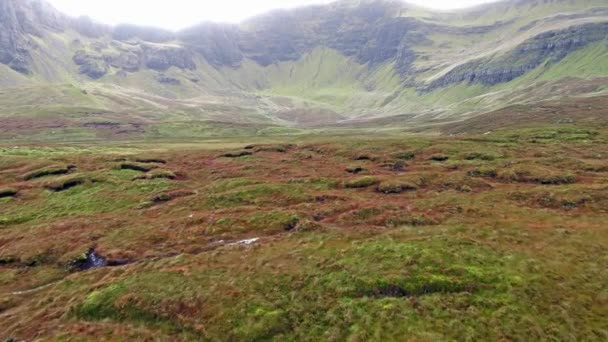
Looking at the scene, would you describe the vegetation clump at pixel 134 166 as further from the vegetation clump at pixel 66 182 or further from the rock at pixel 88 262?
the rock at pixel 88 262

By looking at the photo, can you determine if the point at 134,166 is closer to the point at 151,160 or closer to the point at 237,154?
the point at 151,160

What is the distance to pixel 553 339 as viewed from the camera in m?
24.7

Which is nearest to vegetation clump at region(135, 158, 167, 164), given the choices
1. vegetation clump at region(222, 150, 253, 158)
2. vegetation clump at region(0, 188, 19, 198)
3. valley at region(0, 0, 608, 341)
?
vegetation clump at region(222, 150, 253, 158)

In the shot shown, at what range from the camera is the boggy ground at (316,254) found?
28250 millimetres

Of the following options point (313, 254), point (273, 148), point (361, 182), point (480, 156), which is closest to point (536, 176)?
point (480, 156)

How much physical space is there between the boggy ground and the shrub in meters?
0.28

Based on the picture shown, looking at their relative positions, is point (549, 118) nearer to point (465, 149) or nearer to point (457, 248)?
point (465, 149)

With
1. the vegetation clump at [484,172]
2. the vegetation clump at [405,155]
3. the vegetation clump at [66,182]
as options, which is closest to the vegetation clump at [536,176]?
the vegetation clump at [484,172]

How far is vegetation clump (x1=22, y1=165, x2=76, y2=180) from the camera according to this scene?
256 ft

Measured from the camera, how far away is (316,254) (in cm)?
3841

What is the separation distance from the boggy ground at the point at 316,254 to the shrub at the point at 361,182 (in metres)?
0.28

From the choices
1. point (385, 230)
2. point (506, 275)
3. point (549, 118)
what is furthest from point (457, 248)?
point (549, 118)

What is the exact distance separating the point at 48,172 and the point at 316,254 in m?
66.9

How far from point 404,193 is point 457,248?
23.4 meters
